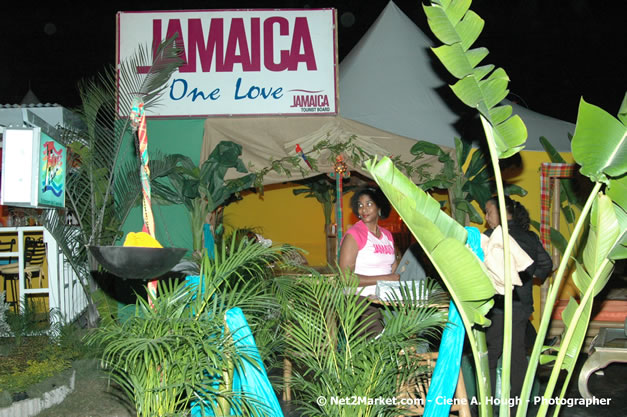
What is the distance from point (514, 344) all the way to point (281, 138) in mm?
3806

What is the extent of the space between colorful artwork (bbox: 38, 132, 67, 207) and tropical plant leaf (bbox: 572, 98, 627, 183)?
9.68 feet

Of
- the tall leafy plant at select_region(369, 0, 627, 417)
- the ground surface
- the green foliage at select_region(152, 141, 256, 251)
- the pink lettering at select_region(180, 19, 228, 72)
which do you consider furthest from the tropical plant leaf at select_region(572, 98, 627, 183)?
the pink lettering at select_region(180, 19, 228, 72)

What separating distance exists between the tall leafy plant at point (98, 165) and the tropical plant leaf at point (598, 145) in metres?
4.06

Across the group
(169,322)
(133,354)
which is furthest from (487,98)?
(133,354)

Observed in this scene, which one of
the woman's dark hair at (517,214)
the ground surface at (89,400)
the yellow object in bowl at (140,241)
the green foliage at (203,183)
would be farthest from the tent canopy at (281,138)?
the yellow object in bowl at (140,241)

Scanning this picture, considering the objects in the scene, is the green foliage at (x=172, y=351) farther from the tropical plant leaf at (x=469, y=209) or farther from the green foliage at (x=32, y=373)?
the tropical plant leaf at (x=469, y=209)

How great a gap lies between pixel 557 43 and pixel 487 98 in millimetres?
21209

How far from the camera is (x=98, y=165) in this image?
245 inches

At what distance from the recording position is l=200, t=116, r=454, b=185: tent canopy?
23.0 ft

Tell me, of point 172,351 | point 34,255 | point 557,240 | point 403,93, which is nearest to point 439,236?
point 172,351

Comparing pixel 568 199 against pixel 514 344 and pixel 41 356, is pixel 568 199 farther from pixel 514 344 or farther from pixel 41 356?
pixel 41 356

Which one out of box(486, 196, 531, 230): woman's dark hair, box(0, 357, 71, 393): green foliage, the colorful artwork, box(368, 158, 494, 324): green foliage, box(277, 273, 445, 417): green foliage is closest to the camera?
box(368, 158, 494, 324): green foliage

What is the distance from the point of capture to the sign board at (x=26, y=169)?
332 centimetres

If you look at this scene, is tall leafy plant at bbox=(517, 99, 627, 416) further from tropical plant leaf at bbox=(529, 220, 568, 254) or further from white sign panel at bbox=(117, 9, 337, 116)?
white sign panel at bbox=(117, 9, 337, 116)
